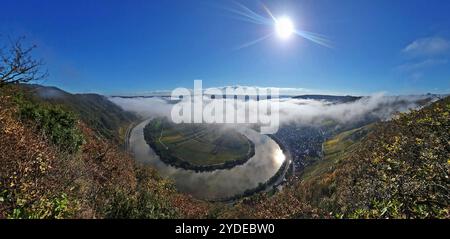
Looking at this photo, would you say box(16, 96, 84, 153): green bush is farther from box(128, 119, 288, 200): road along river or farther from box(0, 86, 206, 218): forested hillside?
box(128, 119, 288, 200): road along river

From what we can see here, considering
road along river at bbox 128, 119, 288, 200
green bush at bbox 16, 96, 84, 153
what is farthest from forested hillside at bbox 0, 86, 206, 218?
road along river at bbox 128, 119, 288, 200

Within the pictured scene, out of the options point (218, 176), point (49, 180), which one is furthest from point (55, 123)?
point (218, 176)

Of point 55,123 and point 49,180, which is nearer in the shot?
point 49,180

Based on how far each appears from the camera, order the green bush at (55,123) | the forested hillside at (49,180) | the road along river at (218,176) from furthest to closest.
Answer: the road along river at (218,176), the green bush at (55,123), the forested hillside at (49,180)

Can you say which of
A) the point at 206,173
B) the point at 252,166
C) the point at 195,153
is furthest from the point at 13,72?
the point at 195,153

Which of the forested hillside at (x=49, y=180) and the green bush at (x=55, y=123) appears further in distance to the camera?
the green bush at (x=55, y=123)

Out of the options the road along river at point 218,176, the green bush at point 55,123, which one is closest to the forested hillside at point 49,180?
the green bush at point 55,123

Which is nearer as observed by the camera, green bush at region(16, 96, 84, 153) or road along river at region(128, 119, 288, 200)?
green bush at region(16, 96, 84, 153)

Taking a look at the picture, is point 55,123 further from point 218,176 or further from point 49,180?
point 218,176

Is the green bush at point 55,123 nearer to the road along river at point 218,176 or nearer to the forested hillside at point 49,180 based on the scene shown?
the forested hillside at point 49,180

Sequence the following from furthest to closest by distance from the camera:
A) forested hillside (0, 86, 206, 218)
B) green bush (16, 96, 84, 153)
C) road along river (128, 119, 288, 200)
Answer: road along river (128, 119, 288, 200) < green bush (16, 96, 84, 153) < forested hillside (0, 86, 206, 218)

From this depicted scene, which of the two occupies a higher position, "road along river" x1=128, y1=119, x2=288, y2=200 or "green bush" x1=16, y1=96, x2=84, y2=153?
"green bush" x1=16, y1=96, x2=84, y2=153
